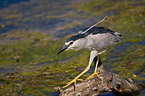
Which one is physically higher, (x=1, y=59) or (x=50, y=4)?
(x=50, y=4)

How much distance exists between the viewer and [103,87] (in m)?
4.79

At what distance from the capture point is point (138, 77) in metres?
6.00

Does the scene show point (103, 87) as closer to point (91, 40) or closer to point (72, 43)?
point (91, 40)

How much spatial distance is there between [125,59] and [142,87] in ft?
5.67

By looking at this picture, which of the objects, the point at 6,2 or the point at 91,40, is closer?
the point at 91,40

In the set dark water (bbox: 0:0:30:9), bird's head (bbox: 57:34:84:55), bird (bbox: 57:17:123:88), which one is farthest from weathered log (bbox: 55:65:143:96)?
dark water (bbox: 0:0:30:9)

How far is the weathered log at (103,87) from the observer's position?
15.4 feet

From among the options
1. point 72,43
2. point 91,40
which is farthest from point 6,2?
point 72,43

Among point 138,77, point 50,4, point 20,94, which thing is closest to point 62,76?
point 20,94

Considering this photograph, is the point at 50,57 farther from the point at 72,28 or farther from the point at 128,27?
the point at 128,27

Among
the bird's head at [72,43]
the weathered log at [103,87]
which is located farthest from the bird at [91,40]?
the weathered log at [103,87]

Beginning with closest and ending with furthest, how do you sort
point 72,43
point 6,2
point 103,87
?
point 72,43 → point 103,87 → point 6,2

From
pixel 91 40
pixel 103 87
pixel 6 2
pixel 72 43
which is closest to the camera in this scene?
pixel 72 43

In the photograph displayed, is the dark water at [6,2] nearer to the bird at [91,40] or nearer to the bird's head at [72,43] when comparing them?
the bird at [91,40]
